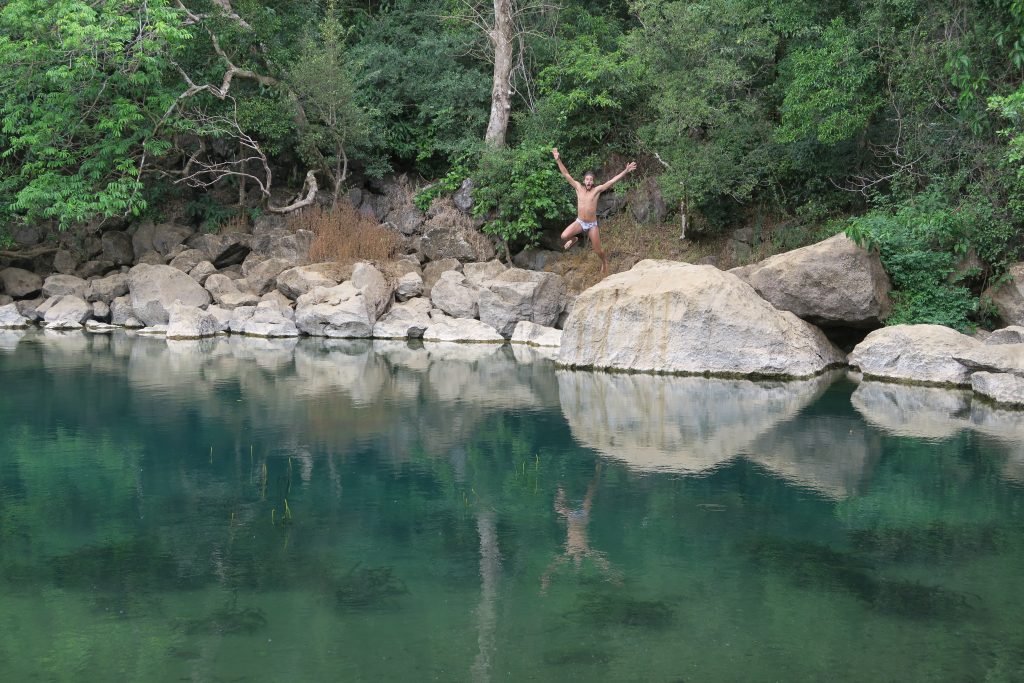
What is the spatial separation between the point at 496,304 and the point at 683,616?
1414 cm

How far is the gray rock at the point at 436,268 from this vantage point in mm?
21281

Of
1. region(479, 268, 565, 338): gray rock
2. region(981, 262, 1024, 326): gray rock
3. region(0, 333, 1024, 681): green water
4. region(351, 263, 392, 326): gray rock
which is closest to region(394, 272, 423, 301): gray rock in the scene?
region(351, 263, 392, 326): gray rock

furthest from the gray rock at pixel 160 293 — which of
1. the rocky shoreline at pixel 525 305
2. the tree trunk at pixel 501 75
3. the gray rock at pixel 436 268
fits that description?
the tree trunk at pixel 501 75

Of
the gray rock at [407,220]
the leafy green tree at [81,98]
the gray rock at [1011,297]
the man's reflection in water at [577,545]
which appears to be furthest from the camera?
the gray rock at [407,220]

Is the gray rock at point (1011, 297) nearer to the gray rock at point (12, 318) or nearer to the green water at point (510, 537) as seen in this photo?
the green water at point (510, 537)

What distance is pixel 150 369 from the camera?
48.4 ft

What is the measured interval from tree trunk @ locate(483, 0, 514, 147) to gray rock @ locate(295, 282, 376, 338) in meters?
5.47

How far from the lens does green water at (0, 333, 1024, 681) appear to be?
189 inches

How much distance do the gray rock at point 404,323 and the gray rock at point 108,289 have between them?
655cm

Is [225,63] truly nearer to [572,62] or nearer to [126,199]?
[126,199]

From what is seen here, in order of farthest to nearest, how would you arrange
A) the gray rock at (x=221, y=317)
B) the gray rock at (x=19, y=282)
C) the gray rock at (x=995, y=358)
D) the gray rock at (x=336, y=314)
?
the gray rock at (x=19, y=282)
the gray rock at (x=221, y=317)
the gray rock at (x=336, y=314)
the gray rock at (x=995, y=358)

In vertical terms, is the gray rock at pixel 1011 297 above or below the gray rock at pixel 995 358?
above

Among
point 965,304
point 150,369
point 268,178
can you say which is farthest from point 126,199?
point 965,304

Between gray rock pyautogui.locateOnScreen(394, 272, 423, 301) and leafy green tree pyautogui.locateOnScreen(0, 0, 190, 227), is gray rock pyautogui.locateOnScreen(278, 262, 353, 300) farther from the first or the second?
leafy green tree pyautogui.locateOnScreen(0, 0, 190, 227)
